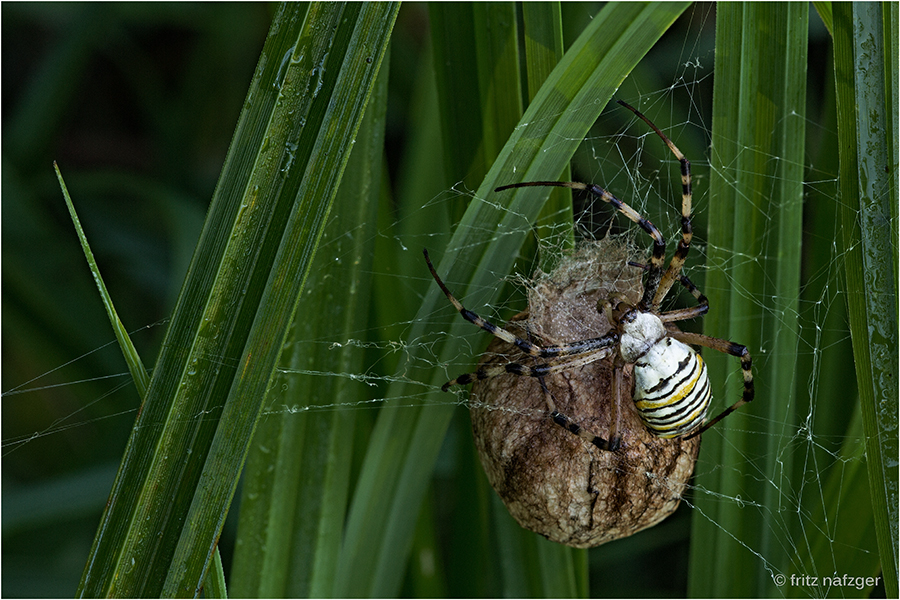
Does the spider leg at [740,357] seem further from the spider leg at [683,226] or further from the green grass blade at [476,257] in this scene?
the green grass blade at [476,257]

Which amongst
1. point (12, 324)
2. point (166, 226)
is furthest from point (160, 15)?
point (12, 324)

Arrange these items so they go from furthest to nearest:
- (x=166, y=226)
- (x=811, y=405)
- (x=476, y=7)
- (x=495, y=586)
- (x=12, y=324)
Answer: (x=166, y=226) < (x=12, y=324) < (x=495, y=586) < (x=811, y=405) < (x=476, y=7)

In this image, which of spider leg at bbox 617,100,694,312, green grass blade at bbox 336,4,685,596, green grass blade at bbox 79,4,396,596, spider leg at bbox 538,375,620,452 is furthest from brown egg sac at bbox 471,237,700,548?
green grass blade at bbox 79,4,396,596

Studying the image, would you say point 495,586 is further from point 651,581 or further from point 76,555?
point 76,555

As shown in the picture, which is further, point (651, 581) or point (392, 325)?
point (651, 581)

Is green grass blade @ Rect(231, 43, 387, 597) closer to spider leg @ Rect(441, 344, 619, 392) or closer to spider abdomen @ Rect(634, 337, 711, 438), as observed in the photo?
spider leg @ Rect(441, 344, 619, 392)

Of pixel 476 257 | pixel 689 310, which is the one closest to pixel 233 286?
pixel 476 257

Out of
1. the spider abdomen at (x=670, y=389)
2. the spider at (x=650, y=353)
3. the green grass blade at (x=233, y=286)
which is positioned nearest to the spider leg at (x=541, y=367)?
the spider at (x=650, y=353)
